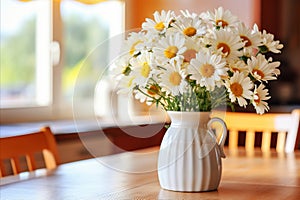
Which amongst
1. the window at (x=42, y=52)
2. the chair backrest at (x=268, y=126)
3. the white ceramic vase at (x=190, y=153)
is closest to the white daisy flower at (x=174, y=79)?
the white ceramic vase at (x=190, y=153)

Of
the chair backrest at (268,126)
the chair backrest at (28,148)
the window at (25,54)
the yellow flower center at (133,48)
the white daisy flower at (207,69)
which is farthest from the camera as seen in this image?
the window at (25,54)

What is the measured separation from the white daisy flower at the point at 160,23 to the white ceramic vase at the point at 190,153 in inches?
8.2

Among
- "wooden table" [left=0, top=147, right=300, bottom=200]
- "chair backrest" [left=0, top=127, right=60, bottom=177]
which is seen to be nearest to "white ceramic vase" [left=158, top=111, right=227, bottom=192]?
"wooden table" [left=0, top=147, right=300, bottom=200]

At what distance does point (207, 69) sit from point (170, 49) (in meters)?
0.10

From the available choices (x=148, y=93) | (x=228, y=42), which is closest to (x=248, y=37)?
(x=228, y=42)

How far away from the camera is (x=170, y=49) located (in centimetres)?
141

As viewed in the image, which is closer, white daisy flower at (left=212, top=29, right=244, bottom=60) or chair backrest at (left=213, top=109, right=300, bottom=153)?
white daisy flower at (left=212, top=29, right=244, bottom=60)

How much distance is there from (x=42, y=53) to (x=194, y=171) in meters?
2.18

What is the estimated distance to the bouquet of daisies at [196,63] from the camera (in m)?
1.39

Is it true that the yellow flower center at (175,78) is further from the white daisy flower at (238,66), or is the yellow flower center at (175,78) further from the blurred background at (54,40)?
the blurred background at (54,40)

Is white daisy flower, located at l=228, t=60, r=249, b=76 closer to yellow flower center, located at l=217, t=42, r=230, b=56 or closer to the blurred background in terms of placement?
yellow flower center, located at l=217, t=42, r=230, b=56

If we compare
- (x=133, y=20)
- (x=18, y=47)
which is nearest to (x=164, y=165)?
(x=18, y=47)

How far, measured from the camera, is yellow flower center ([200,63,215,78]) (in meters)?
1.38

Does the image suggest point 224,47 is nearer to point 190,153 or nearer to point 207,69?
point 207,69
